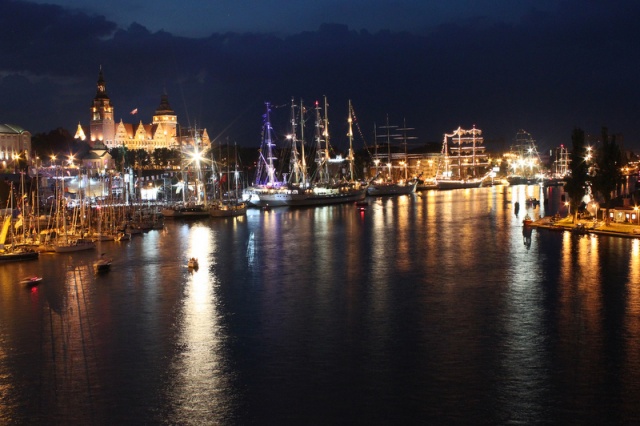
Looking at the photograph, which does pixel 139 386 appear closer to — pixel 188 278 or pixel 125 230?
pixel 188 278

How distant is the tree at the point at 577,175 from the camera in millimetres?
29203

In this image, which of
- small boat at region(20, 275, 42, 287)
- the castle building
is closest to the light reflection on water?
small boat at region(20, 275, 42, 287)

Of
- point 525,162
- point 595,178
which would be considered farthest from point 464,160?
point 595,178

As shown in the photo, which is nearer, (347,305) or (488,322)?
(488,322)

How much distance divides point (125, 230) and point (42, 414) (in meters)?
21.2

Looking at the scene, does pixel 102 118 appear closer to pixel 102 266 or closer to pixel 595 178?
pixel 595 178

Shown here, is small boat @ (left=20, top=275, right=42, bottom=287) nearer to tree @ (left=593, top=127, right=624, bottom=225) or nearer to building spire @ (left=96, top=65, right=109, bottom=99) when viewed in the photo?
tree @ (left=593, top=127, right=624, bottom=225)

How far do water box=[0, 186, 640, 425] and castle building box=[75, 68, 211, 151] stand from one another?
67630 millimetres

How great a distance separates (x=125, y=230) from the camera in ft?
99.9

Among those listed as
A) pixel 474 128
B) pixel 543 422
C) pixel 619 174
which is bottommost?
pixel 543 422

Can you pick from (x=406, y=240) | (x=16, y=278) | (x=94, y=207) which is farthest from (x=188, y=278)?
(x=94, y=207)

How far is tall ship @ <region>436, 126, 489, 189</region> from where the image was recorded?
95750 millimetres

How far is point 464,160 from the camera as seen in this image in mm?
99188

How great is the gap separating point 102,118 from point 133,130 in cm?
536
